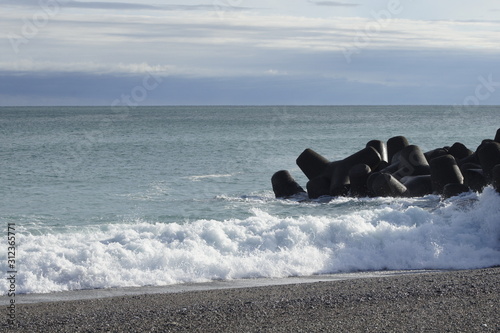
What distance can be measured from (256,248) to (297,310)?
533 cm

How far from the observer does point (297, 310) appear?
9008 mm

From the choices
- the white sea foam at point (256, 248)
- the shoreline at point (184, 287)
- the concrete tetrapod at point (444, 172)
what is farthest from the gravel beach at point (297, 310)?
the concrete tetrapod at point (444, 172)

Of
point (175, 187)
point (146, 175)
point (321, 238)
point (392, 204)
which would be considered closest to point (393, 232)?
point (321, 238)

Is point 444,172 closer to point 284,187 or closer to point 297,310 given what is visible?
point 284,187

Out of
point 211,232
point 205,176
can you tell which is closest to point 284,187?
point 205,176

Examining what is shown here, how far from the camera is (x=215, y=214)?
18938 mm

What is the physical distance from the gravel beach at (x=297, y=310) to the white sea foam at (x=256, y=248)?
80.6 inches

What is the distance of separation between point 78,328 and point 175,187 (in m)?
16.1

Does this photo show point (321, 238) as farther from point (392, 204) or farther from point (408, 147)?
point (408, 147)

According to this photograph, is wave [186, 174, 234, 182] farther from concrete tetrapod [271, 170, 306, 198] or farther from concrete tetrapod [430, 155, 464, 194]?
concrete tetrapod [430, 155, 464, 194]

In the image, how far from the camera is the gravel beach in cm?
826

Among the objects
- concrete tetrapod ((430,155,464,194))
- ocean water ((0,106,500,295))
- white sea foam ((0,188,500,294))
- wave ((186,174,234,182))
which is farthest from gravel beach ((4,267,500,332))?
wave ((186,174,234,182))

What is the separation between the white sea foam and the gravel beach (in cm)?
205

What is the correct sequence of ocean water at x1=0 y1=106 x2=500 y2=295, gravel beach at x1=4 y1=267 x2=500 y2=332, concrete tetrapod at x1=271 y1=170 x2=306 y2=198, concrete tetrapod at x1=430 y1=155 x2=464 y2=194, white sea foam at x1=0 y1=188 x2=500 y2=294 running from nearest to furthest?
gravel beach at x1=4 y1=267 x2=500 y2=332 < white sea foam at x1=0 y1=188 x2=500 y2=294 < ocean water at x1=0 y1=106 x2=500 y2=295 < concrete tetrapod at x1=430 y1=155 x2=464 y2=194 < concrete tetrapod at x1=271 y1=170 x2=306 y2=198
